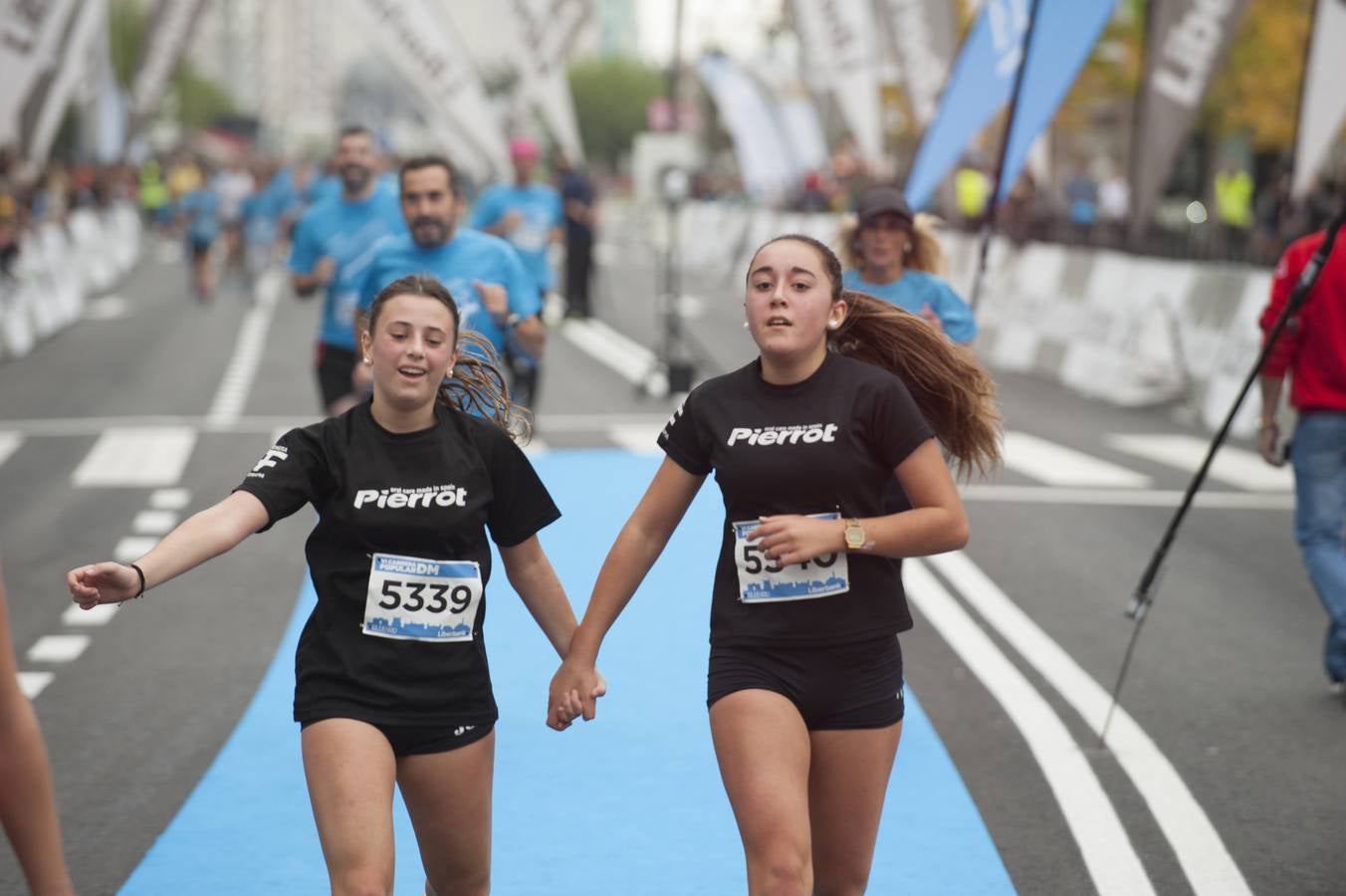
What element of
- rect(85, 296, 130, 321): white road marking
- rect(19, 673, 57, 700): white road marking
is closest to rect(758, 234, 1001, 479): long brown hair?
rect(19, 673, 57, 700): white road marking

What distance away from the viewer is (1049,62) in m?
11.0

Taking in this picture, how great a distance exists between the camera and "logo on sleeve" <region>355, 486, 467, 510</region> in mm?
4375

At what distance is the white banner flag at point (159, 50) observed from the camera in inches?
1645

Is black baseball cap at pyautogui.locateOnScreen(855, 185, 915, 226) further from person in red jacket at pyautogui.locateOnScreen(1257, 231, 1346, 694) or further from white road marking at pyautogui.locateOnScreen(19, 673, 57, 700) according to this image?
white road marking at pyautogui.locateOnScreen(19, 673, 57, 700)

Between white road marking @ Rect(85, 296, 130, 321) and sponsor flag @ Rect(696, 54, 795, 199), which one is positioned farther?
sponsor flag @ Rect(696, 54, 795, 199)

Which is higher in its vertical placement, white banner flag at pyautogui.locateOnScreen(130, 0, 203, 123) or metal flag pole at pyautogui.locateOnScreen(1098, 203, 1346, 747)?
metal flag pole at pyautogui.locateOnScreen(1098, 203, 1346, 747)

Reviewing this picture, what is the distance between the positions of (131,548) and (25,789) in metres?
7.40

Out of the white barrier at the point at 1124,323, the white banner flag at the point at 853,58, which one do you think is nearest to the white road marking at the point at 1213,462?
the white barrier at the point at 1124,323

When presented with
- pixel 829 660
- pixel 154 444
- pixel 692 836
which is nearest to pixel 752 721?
pixel 829 660

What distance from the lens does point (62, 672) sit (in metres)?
8.42

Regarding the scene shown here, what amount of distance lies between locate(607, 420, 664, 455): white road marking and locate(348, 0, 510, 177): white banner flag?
11267mm

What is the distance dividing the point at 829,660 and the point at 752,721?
0.25m

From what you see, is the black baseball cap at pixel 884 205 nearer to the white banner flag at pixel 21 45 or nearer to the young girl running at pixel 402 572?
the young girl running at pixel 402 572

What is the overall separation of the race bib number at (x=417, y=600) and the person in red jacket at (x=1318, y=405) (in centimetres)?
426
